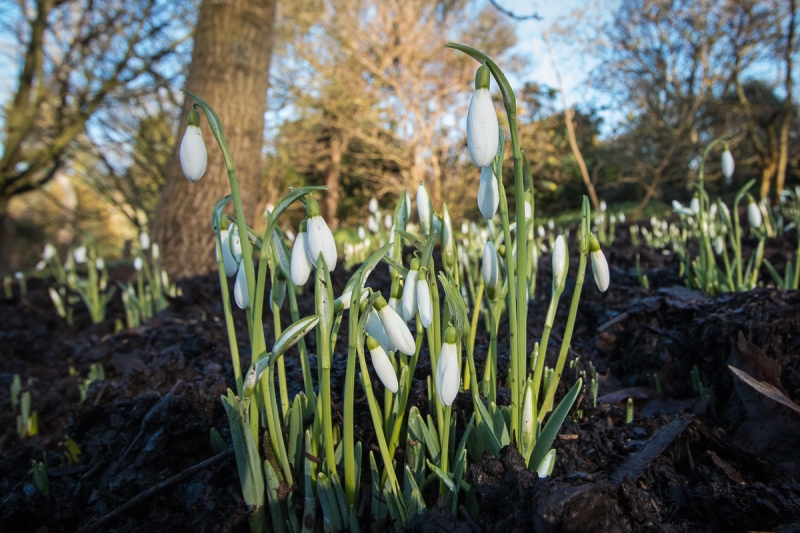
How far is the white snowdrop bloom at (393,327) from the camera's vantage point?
949 mm

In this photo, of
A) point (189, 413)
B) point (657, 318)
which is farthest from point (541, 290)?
point (189, 413)

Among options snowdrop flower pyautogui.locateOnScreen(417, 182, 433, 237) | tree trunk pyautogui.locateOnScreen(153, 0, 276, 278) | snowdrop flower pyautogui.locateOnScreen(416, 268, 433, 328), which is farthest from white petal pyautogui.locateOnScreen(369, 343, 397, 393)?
tree trunk pyautogui.locateOnScreen(153, 0, 276, 278)

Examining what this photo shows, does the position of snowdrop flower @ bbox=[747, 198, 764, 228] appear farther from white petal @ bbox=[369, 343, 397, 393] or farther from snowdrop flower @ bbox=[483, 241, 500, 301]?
white petal @ bbox=[369, 343, 397, 393]

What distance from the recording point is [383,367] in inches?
37.3

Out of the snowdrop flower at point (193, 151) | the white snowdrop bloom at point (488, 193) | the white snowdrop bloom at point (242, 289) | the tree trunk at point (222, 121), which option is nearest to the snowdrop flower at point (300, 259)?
the white snowdrop bloom at point (242, 289)

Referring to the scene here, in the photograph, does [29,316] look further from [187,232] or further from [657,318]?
[657,318]

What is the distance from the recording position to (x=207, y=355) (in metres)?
2.37

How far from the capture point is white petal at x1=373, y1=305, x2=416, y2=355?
0.95 metres

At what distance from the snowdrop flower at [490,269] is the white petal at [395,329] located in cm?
35

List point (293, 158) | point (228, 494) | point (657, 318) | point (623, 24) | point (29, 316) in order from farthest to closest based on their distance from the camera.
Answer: point (293, 158)
point (623, 24)
point (29, 316)
point (657, 318)
point (228, 494)

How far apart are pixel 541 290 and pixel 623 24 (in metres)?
10.5

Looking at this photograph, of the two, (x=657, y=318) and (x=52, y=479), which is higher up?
(x=657, y=318)

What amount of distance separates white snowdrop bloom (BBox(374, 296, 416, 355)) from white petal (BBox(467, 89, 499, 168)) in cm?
30

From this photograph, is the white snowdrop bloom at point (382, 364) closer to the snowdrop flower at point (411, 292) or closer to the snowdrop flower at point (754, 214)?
the snowdrop flower at point (411, 292)
